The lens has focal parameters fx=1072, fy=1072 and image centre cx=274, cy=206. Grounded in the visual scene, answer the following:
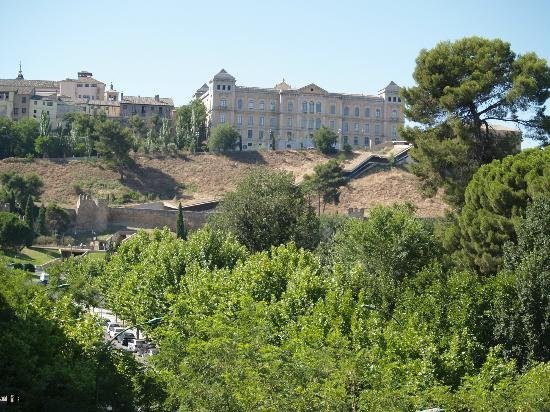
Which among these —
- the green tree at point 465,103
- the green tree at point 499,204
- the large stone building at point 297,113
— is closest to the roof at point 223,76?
the large stone building at point 297,113

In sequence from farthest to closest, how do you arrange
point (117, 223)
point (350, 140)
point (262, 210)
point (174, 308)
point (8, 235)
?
point (350, 140), point (117, 223), point (8, 235), point (262, 210), point (174, 308)

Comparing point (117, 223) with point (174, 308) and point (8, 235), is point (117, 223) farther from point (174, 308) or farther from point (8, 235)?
point (174, 308)

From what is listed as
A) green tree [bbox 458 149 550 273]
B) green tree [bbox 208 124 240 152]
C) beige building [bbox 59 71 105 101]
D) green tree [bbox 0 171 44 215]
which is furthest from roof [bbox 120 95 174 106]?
green tree [bbox 458 149 550 273]

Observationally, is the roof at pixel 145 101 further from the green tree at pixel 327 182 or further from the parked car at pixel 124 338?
the parked car at pixel 124 338

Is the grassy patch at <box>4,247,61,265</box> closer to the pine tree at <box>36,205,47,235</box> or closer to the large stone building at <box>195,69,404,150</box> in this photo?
the pine tree at <box>36,205,47,235</box>

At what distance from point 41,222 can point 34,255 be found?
695 centimetres

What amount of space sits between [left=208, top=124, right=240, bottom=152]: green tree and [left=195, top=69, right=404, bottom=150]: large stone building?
9.60 metres

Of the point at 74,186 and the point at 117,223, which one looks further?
the point at 74,186

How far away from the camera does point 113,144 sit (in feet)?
328

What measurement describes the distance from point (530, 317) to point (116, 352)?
1233cm

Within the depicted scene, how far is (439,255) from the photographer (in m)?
44.0

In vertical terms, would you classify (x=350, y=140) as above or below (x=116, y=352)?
above

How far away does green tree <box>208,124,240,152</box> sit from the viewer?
111m

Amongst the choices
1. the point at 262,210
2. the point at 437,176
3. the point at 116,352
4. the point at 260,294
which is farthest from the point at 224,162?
the point at 116,352
